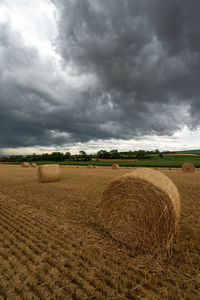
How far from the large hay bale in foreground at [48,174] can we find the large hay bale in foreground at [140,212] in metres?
10.7

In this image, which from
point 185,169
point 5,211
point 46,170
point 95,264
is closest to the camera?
point 95,264

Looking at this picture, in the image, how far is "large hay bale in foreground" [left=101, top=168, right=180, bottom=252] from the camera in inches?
142

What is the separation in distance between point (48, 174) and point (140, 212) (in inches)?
459

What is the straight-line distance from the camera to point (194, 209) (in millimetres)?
6207

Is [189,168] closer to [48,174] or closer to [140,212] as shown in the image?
[48,174]

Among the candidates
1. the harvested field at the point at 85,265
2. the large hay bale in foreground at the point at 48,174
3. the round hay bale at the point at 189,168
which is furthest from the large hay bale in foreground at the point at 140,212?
the round hay bale at the point at 189,168

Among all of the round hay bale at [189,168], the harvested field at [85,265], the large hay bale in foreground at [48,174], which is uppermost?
the large hay bale in foreground at [48,174]

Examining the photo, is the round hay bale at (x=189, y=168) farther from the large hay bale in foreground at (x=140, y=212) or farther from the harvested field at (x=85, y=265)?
the large hay bale in foreground at (x=140, y=212)

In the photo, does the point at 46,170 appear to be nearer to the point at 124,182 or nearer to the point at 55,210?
the point at 55,210

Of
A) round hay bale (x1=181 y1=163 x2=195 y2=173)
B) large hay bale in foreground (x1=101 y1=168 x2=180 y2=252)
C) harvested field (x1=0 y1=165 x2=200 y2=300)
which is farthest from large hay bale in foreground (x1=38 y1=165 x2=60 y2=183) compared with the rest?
round hay bale (x1=181 y1=163 x2=195 y2=173)

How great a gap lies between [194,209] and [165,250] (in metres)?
3.57

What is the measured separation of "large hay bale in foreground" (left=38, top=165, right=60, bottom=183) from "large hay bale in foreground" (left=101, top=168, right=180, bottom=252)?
1072 cm

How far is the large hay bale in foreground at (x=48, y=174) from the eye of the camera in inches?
541

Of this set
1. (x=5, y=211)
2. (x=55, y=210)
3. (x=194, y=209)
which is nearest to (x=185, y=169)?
(x=194, y=209)
